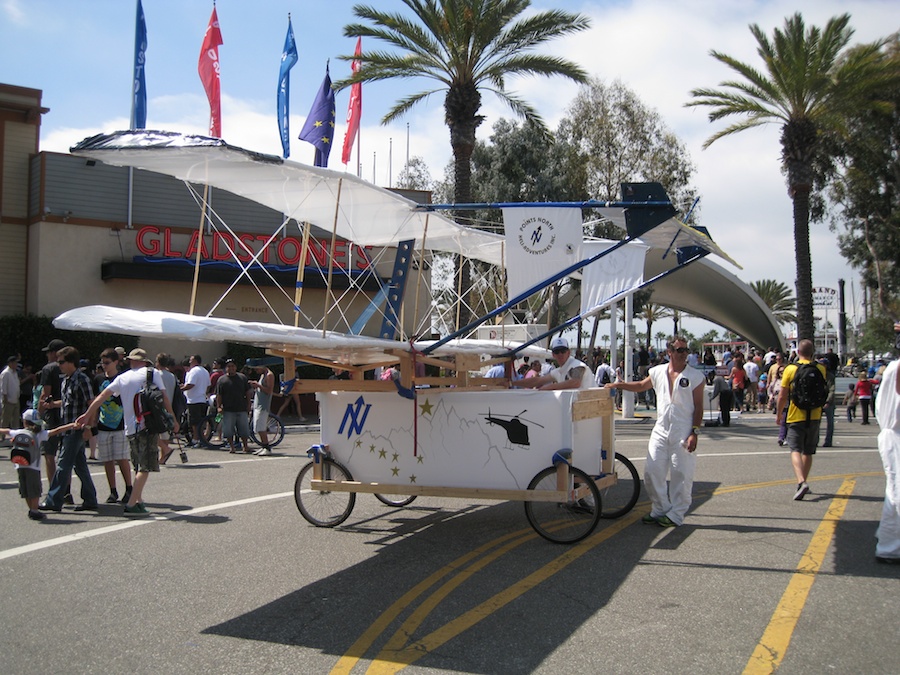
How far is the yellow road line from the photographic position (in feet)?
15.0

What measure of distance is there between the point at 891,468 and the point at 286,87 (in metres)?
23.9

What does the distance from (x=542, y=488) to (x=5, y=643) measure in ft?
14.5

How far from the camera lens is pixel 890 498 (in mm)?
6469

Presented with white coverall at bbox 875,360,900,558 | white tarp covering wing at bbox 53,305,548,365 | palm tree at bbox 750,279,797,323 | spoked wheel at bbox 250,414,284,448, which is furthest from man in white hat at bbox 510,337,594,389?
palm tree at bbox 750,279,797,323

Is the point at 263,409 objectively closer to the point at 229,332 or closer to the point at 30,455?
the point at 30,455

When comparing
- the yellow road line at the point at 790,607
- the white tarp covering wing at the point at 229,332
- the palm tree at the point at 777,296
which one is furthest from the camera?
the palm tree at the point at 777,296

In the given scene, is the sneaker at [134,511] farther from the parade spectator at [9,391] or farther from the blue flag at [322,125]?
the blue flag at [322,125]

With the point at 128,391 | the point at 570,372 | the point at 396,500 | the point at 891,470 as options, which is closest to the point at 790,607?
the point at 891,470

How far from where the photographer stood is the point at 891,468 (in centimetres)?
648

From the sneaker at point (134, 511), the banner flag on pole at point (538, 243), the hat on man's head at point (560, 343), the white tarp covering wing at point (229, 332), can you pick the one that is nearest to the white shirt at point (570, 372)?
the hat on man's head at point (560, 343)

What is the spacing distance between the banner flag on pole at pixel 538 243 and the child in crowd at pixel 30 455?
5.33m

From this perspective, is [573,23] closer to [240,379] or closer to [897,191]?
[240,379]

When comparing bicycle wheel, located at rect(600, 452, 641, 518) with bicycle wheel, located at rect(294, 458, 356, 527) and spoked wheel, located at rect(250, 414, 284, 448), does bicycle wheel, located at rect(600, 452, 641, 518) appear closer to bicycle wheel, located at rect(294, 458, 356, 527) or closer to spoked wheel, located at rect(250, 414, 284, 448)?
bicycle wheel, located at rect(294, 458, 356, 527)

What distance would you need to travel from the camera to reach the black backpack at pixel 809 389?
916 cm
